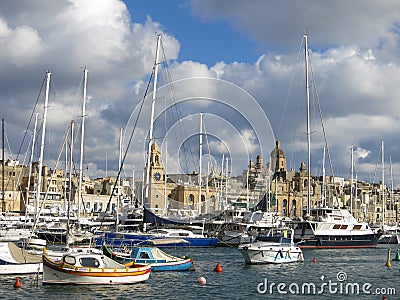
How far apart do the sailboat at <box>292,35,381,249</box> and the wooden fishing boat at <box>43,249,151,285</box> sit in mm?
42407

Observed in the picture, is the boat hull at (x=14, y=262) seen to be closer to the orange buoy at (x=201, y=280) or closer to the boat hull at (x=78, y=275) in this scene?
the boat hull at (x=78, y=275)

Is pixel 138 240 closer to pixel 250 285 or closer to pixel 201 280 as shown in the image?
pixel 201 280

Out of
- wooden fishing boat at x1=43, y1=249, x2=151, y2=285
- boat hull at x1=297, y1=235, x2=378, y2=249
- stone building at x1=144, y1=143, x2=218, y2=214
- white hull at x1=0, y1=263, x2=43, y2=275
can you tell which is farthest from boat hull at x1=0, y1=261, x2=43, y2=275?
boat hull at x1=297, y1=235, x2=378, y2=249

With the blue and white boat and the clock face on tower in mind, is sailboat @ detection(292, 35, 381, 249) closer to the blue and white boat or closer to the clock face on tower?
the blue and white boat

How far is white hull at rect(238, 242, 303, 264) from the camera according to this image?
4988cm

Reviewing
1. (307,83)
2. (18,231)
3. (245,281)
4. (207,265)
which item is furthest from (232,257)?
(307,83)

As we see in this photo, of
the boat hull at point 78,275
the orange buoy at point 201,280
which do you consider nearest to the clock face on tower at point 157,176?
the orange buoy at point 201,280

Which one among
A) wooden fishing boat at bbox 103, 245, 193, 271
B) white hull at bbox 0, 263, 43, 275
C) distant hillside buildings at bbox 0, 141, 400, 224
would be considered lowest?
white hull at bbox 0, 263, 43, 275

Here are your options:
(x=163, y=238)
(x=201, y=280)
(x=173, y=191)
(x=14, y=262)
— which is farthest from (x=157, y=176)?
(x=201, y=280)

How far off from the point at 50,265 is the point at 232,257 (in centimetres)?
2848

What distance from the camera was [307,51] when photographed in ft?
271

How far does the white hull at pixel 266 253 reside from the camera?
4988 centimetres

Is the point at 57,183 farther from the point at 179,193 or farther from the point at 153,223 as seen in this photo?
the point at 153,223

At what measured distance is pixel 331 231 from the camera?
77.0 metres
